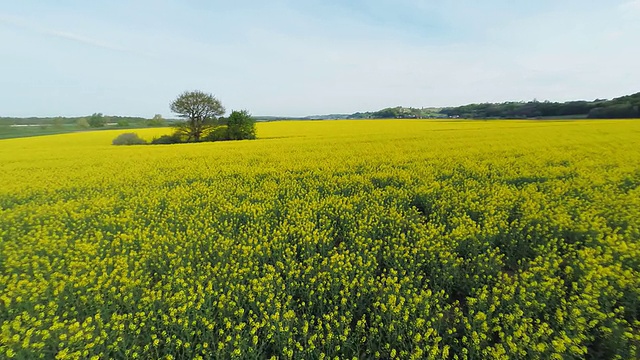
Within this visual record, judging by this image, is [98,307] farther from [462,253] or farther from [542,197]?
[542,197]

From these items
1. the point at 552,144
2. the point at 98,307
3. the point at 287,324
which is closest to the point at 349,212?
the point at 287,324

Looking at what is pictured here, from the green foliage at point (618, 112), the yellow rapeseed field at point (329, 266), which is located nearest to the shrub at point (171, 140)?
the yellow rapeseed field at point (329, 266)

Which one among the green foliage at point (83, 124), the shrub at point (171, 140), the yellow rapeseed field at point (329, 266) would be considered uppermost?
the green foliage at point (83, 124)

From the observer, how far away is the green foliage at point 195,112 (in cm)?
3791

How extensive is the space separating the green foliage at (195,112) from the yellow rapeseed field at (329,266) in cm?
2821

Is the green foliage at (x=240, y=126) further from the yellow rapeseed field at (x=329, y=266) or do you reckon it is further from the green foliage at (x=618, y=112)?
the green foliage at (x=618, y=112)

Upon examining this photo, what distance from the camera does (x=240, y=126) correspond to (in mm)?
36281

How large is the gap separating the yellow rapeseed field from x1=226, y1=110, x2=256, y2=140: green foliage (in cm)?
2537

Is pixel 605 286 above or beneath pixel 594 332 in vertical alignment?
above

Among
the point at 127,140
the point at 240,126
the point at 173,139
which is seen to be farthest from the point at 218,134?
the point at 127,140

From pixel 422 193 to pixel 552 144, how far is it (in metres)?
14.8

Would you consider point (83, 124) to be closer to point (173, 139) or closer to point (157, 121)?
→ point (157, 121)

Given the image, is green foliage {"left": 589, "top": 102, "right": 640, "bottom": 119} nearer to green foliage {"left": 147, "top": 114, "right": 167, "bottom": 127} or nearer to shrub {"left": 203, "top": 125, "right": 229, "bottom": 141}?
shrub {"left": 203, "top": 125, "right": 229, "bottom": 141}

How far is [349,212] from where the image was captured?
281 inches
